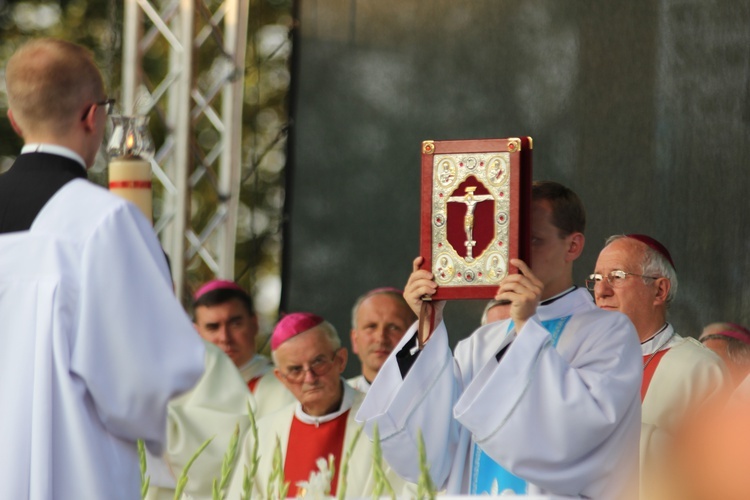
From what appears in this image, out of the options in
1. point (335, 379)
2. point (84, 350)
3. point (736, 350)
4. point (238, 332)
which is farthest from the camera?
point (238, 332)

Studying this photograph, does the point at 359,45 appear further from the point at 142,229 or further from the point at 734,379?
the point at 142,229

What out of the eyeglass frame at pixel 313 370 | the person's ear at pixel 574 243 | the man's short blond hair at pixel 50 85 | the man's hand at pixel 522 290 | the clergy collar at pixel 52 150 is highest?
the man's short blond hair at pixel 50 85

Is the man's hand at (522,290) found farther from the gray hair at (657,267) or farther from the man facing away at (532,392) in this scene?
the gray hair at (657,267)

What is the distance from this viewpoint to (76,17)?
1666 cm

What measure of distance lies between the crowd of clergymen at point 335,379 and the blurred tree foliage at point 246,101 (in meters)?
0.75

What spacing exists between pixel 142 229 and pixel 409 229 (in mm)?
4374

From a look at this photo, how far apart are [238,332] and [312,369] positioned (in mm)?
1100

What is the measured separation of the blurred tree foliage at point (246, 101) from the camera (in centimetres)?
923

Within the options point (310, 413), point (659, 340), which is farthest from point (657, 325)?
point (310, 413)

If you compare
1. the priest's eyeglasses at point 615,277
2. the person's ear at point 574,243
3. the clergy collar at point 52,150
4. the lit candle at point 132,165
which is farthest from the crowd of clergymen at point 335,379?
the clergy collar at point 52,150

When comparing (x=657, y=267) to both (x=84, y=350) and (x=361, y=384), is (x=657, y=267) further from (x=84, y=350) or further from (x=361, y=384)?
(x=84, y=350)

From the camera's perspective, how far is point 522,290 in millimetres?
4180

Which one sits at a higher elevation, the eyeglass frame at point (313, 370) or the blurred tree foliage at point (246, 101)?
the blurred tree foliage at point (246, 101)

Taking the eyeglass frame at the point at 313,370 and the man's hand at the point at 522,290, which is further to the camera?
the eyeglass frame at the point at 313,370
